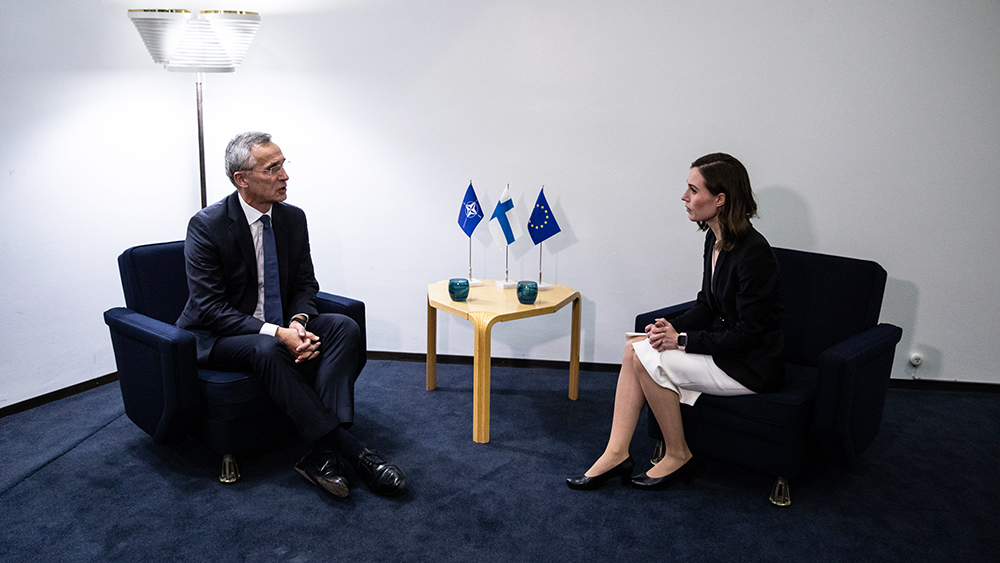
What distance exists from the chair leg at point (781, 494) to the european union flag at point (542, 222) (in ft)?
5.03

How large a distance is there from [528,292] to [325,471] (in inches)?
44.0

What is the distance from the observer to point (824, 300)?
2.69 metres

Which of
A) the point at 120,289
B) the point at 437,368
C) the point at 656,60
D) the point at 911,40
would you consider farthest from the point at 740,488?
the point at 120,289

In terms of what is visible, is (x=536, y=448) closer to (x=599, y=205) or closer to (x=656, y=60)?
(x=599, y=205)

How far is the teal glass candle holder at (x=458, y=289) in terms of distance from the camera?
2.96 m

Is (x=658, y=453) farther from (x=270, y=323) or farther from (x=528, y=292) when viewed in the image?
(x=270, y=323)

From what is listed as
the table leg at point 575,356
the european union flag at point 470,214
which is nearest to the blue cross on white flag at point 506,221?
the european union flag at point 470,214

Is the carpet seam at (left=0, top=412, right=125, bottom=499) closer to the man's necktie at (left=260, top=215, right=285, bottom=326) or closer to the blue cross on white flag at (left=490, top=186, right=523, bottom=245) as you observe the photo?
the man's necktie at (left=260, top=215, right=285, bottom=326)

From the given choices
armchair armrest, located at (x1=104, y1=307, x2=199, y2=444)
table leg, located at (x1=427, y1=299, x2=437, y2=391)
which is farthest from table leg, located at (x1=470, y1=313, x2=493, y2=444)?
armchair armrest, located at (x1=104, y1=307, x2=199, y2=444)

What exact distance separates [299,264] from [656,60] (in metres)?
2.04

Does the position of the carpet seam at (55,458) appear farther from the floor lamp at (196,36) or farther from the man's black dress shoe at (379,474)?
the floor lamp at (196,36)

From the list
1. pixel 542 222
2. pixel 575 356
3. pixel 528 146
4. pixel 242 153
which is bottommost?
pixel 575 356

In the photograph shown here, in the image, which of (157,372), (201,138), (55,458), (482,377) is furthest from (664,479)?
(201,138)

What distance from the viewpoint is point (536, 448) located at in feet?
Result: 9.04
